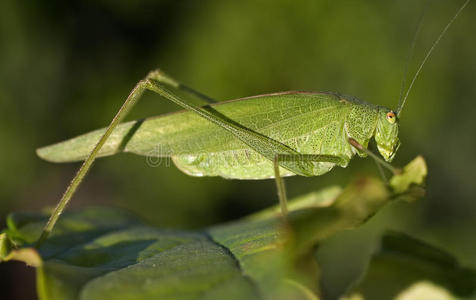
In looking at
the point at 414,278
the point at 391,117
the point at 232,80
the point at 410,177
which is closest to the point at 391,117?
the point at 391,117

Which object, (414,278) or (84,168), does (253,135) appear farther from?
(414,278)

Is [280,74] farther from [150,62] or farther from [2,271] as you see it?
[2,271]

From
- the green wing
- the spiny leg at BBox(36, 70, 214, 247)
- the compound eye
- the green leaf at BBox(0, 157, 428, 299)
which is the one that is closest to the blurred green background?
the compound eye

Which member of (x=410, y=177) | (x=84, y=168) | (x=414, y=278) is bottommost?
(x=414, y=278)

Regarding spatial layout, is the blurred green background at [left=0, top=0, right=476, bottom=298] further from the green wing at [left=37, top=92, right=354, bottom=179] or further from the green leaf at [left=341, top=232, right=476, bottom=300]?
the green leaf at [left=341, top=232, right=476, bottom=300]

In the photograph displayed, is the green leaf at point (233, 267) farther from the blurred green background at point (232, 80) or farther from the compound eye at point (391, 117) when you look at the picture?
the blurred green background at point (232, 80)

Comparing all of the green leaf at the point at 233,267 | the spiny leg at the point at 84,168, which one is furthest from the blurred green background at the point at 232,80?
the green leaf at the point at 233,267
